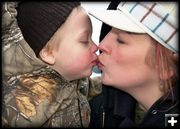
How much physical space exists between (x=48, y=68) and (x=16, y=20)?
236mm

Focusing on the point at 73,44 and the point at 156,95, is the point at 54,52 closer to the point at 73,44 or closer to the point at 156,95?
the point at 73,44

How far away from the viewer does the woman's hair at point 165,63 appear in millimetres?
1245

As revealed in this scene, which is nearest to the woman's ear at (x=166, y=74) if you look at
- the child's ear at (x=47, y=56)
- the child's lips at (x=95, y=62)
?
the child's lips at (x=95, y=62)

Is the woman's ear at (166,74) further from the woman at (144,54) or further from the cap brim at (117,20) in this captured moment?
the cap brim at (117,20)

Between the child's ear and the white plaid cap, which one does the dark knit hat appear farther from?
the white plaid cap

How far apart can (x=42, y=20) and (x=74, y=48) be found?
0.56 feet

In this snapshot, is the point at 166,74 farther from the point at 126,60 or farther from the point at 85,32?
the point at 85,32

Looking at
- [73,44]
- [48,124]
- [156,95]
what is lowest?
[48,124]

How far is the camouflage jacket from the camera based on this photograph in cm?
124

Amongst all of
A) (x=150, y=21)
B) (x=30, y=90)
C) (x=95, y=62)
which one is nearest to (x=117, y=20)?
(x=150, y=21)

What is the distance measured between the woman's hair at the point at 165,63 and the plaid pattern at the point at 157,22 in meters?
0.04

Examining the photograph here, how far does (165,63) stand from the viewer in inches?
49.6

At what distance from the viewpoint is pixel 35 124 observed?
4.09 feet

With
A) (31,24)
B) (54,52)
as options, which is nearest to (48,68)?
(54,52)
